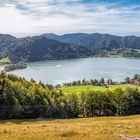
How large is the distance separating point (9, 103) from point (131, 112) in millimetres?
51653

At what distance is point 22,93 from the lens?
338ft

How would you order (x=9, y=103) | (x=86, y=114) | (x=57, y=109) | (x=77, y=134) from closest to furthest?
1. (x=77, y=134)
2. (x=9, y=103)
3. (x=57, y=109)
4. (x=86, y=114)

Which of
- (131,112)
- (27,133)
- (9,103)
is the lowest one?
A: (131,112)

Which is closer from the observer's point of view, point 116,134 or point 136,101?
point 116,134

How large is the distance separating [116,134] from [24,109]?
58178 millimetres

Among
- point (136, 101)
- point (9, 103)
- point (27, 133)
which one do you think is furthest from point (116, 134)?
point (136, 101)

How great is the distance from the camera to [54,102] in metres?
112

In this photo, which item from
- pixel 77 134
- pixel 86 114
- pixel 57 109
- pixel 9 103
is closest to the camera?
pixel 77 134

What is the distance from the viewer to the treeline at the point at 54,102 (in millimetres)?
94150

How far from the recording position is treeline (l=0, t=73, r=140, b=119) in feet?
309

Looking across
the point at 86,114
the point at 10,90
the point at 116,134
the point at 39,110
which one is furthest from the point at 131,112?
the point at 116,134

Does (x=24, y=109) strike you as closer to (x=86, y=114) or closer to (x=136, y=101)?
(x=86, y=114)

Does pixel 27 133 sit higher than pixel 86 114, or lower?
higher

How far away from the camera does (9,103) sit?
93375 millimetres
